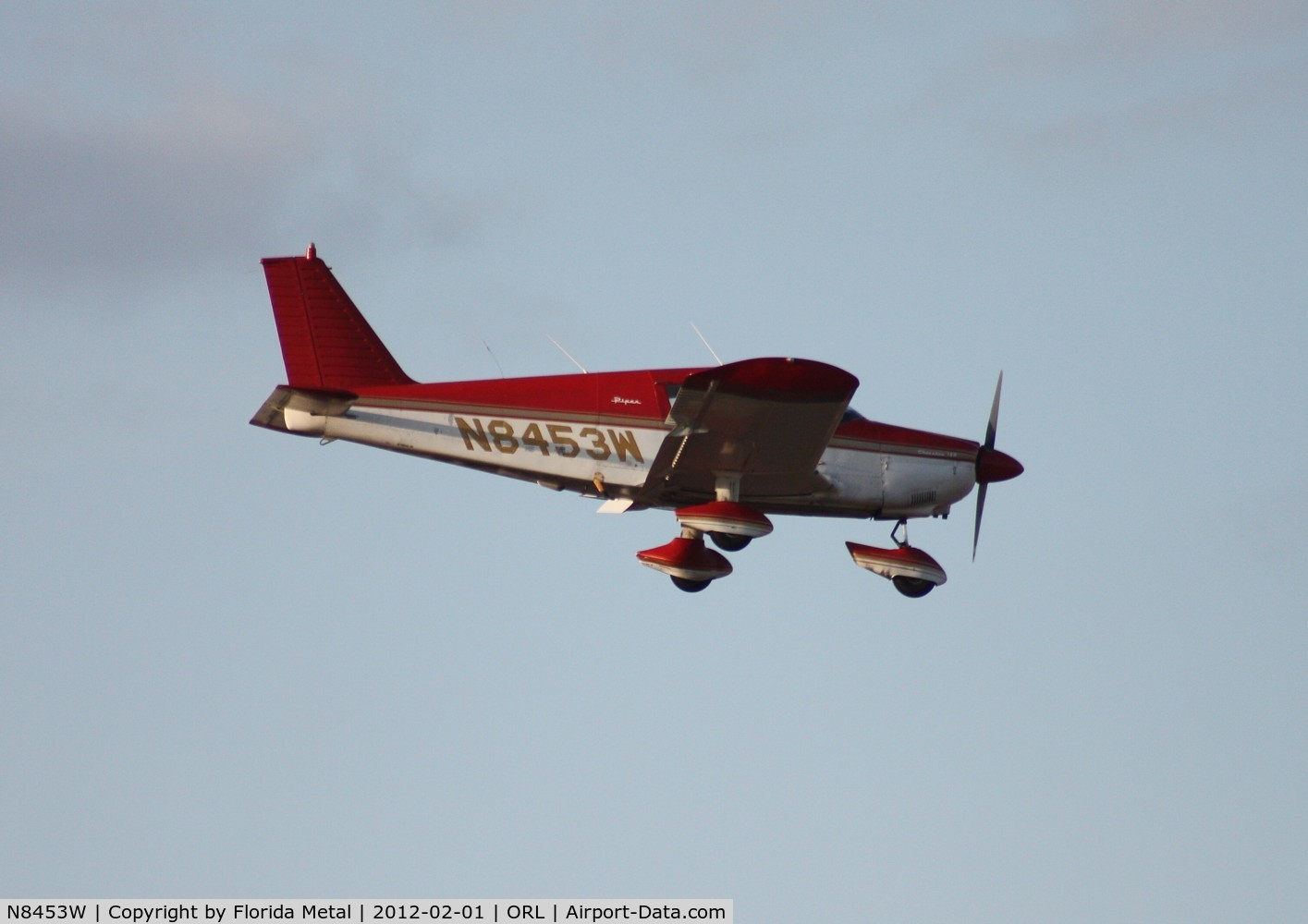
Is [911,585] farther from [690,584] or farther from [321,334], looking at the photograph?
[321,334]

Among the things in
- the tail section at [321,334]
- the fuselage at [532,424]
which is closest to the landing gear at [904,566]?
the fuselage at [532,424]

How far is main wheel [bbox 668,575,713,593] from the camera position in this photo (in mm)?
19050

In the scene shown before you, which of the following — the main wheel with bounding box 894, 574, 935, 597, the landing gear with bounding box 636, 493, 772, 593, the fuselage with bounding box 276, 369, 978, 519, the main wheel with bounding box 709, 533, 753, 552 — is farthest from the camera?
the main wheel with bounding box 894, 574, 935, 597

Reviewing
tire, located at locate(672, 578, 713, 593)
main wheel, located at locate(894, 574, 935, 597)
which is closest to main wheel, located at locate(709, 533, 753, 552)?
tire, located at locate(672, 578, 713, 593)

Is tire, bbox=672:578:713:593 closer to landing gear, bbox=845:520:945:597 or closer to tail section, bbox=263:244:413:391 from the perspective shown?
landing gear, bbox=845:520:945:597

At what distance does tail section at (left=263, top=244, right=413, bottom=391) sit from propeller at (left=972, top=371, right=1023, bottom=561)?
6847 millimetres

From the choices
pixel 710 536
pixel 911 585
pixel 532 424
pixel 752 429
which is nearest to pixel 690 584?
pixel 710 536

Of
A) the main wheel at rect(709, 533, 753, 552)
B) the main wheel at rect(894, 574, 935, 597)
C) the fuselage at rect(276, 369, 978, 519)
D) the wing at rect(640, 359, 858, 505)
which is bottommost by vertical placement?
the main wheel at rect(894, 574, 935, 597)

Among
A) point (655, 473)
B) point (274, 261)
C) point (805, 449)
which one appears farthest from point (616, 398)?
point (274, 261)

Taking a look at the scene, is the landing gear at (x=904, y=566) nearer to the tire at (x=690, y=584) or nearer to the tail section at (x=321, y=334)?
the tire at (x=690, y=584)

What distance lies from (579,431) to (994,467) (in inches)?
203

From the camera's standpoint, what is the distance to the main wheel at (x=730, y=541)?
749 inches

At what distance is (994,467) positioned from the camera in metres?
20.4

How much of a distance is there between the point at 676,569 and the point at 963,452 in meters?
3.95
